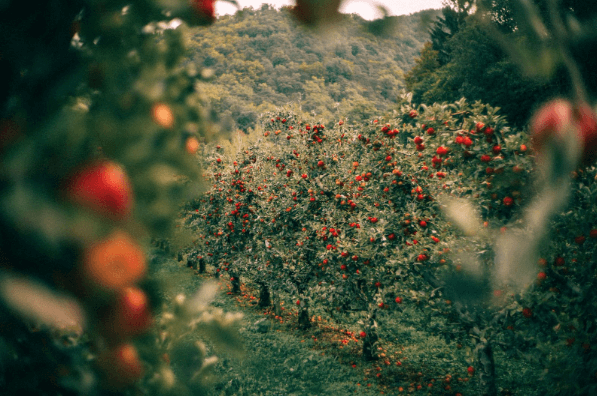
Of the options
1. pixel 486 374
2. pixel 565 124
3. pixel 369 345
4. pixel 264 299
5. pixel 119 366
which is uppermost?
pixel 264 299

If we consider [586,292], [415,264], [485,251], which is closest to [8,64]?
[586,292]

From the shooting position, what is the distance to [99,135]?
0.68 meters

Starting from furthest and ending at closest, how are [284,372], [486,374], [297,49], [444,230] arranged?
[284,372]
[444,230]
[486,374]
[297,49]

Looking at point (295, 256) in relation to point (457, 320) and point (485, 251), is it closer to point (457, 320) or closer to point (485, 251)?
point (457, 320)

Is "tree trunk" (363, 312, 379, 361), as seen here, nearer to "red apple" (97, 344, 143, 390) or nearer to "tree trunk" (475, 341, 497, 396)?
"tree trunk" (475, 341, 497, 396)

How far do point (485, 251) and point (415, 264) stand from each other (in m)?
1.11

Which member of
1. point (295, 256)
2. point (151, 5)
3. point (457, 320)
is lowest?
point (151, 5)

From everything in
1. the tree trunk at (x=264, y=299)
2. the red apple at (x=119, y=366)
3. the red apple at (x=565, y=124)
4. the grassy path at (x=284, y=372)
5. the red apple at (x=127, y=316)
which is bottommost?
the red apple at (x=119, y=366)

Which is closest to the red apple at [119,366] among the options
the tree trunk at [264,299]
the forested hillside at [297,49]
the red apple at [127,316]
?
the red apple at [127,316]

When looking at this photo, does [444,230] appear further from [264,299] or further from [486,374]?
[264,299]

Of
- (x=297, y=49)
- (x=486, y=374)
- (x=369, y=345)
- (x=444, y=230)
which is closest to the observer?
(x=297, y=49)

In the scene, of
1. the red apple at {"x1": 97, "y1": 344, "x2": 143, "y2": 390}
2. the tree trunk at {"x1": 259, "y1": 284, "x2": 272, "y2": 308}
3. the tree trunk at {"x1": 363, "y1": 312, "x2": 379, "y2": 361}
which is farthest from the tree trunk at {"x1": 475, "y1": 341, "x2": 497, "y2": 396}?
the tree trunk at {"x1": 259, "y1": 284, "x2": 272, "y2": 308}

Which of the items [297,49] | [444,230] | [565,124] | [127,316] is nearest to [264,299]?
[444,230]

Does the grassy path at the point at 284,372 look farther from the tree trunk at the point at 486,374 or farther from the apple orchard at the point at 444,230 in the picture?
the tree trunk at the point at 486,374
